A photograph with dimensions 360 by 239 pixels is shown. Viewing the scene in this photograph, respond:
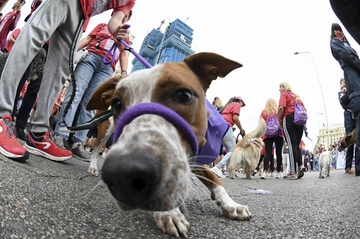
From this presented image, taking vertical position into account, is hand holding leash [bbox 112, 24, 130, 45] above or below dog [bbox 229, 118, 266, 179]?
above

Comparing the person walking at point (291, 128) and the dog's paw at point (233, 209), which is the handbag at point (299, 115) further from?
the dog's paw at point (233, 209)

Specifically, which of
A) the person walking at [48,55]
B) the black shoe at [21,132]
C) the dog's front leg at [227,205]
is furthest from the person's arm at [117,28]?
the black shoe at [21,132]

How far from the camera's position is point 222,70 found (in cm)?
211

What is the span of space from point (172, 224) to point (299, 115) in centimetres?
529

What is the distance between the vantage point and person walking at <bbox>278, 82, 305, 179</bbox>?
6.15 metres

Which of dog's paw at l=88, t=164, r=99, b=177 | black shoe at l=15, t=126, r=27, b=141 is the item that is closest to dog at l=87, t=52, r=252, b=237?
dog's paw at l=88, t=164, r=99, b=177

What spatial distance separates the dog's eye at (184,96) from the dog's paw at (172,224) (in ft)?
2.15

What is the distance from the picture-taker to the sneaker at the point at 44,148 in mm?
2840

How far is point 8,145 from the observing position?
2.12m

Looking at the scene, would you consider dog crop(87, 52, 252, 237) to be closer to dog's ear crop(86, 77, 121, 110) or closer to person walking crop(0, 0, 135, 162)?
dog's ear crop(86, 77, 121, 110)

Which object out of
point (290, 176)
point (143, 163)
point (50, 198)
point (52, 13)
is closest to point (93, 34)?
point (52, 13)

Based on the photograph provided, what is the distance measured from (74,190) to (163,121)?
3.59 feet

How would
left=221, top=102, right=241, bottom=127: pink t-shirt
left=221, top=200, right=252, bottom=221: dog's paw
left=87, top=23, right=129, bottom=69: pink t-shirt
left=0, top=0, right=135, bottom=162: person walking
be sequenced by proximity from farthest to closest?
left=221, top=102, right=241, bottom=127: pink t-shirt, left=87, top=23, right=129, bottom=69: pink t-shirt, left=0, top=0, right=135, bottom=162: person walking, left=221, top=200, right=252, bottom=221: dog's paw

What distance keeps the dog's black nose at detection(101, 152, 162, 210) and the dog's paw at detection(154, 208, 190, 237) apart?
0.51 m
